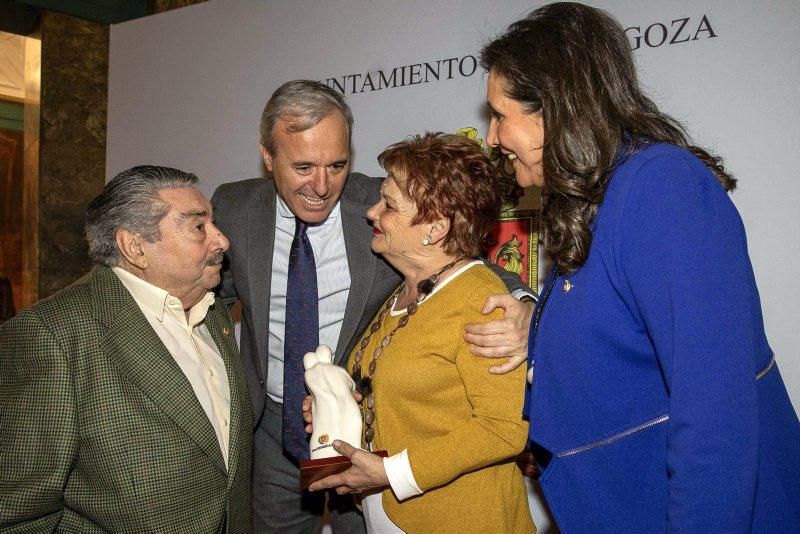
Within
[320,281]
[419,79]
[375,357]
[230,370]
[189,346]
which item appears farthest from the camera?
[419,79]

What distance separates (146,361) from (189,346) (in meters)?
0.22

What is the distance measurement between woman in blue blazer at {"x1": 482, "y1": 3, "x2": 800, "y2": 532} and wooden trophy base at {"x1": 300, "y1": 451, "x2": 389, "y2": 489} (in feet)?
2.12

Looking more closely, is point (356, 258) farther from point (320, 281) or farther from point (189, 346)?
point (189, 346)

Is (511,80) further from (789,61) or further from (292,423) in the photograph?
(292,423)

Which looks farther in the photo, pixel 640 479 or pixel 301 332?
pixel 301 332

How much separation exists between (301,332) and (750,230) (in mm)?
1768

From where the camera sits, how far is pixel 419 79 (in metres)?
3.44

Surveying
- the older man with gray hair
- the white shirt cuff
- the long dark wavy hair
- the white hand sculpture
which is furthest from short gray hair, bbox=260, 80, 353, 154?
the white shirt cuff

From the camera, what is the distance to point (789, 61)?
246 cm

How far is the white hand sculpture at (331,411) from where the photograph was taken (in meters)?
2.10

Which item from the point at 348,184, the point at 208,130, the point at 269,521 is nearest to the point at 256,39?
the point at 208,130

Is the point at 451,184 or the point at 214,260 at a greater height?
the point at 451,184

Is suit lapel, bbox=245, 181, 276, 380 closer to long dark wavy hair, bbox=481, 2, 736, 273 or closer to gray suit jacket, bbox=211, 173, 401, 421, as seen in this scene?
gray suit jacket, bbox=211, 173, 401, 421

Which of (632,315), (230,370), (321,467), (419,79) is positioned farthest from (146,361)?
(419,79)
